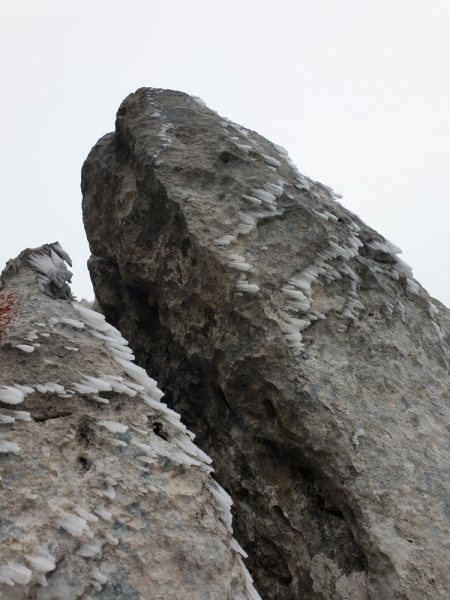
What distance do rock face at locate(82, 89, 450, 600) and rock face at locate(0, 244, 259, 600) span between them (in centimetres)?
66

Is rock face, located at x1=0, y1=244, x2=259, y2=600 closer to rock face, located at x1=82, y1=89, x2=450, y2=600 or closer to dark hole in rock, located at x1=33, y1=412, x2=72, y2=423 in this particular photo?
dark hole in rock, located at x1=33, y1=412, x2=72, y2=423

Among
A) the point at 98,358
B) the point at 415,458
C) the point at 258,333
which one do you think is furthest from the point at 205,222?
the point at 415,458

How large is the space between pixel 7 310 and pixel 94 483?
1.37 metres

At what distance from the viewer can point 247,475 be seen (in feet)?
10.8

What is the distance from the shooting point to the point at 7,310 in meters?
3.02

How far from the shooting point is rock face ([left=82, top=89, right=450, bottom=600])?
2.71 meters

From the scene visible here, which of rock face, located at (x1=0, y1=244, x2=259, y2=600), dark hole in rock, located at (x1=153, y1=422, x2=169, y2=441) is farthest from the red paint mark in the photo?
dark hole in rock, located at (x1=153, y1=422, x2=169, y2=441)

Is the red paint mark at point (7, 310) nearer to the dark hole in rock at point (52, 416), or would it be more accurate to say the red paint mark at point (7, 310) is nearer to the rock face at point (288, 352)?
the dark hole in rock at point (52, 416)

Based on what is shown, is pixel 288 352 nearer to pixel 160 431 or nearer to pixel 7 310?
pixel 160 431

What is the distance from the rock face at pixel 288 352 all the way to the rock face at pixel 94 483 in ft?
2.17

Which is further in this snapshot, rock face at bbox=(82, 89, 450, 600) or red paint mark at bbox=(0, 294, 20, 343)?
red paint mark at bbox=(0, 294, 20, 343)

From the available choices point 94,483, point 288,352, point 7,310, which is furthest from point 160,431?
point 7,310

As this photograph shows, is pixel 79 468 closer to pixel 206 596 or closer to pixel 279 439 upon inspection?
pixel 206 596

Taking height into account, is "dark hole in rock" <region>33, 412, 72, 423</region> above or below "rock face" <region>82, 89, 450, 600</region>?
below
